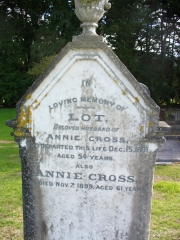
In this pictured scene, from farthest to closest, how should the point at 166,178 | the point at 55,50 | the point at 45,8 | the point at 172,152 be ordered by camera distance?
the point at 45,8, the point at 55,50, the point at 172,152, the point at 166,178

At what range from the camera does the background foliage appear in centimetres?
2216

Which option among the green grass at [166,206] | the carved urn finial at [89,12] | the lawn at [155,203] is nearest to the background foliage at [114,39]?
the lawn at [155,203]

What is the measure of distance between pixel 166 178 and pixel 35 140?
170 inches

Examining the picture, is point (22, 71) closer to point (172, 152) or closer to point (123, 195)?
point (172, 152)

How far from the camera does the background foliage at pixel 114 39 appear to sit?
2216cm

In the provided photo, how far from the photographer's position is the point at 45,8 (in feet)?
88.5

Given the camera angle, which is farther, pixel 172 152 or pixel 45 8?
pixel 45 8

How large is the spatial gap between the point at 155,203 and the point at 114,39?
19.5 meters

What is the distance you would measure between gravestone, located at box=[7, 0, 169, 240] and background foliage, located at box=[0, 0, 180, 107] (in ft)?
59.8

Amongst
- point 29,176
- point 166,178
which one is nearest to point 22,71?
point 166,178

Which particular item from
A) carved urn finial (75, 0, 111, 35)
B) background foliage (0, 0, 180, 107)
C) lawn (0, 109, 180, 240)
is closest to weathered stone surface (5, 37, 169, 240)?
carved urn finial (75, 0, 111, 35)

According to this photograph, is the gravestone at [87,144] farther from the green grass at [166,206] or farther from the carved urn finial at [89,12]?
the green grass at [166,206]

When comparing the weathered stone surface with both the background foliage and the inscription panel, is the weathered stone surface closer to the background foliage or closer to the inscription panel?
the inscription panel

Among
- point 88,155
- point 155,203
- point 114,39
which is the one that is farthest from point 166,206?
point 114,39
